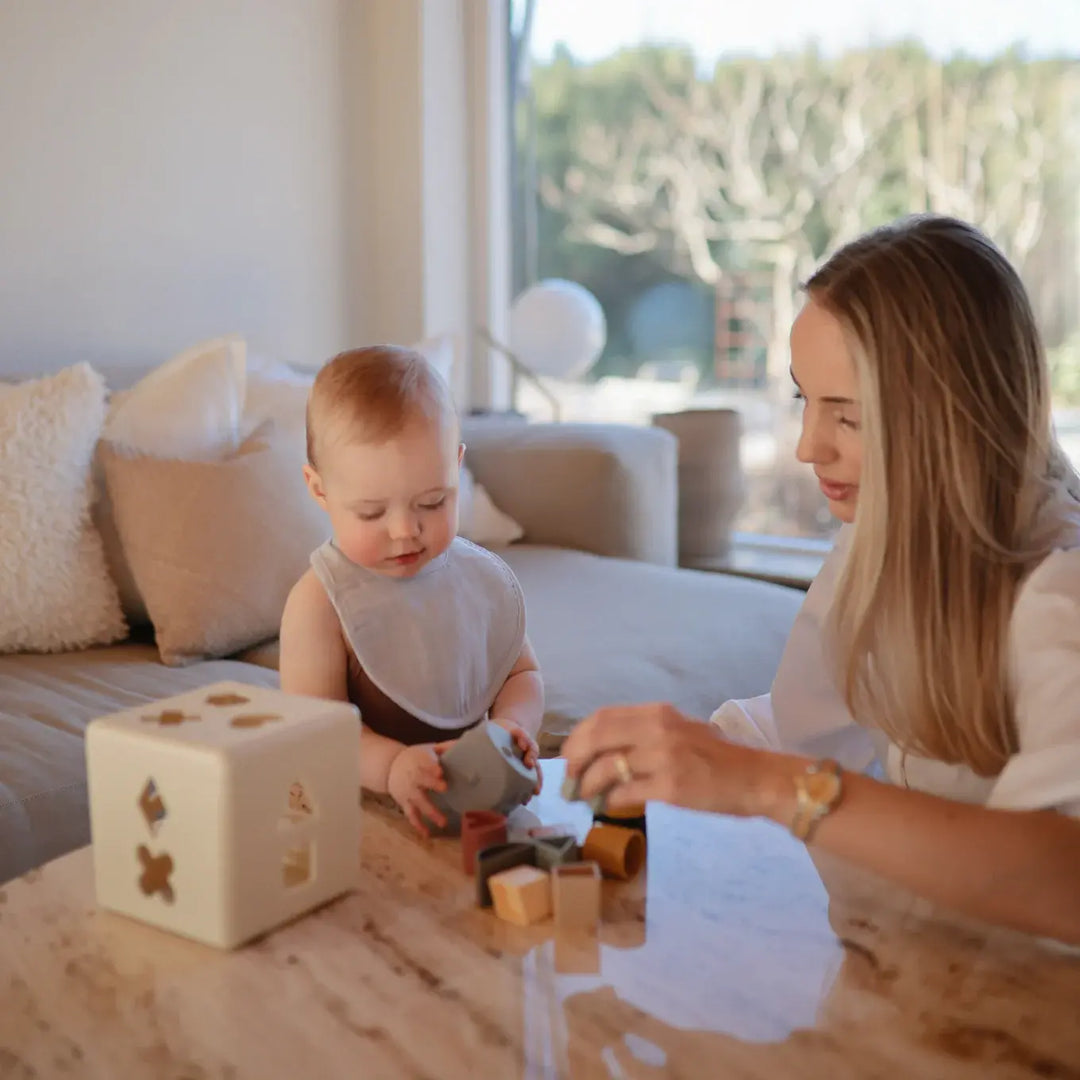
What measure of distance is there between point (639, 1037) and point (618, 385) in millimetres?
3238

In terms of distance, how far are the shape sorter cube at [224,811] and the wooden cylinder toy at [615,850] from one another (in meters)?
0.19

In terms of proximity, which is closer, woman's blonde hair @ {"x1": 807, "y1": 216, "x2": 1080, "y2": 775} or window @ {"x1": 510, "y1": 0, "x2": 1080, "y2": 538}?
woman's blonde hair @ {"x1": 807, "y1": 216, "x2": 1080, "y2": 775}

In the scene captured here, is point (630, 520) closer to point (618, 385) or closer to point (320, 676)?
point (618, 385)

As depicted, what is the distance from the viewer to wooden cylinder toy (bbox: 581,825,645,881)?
1018mm

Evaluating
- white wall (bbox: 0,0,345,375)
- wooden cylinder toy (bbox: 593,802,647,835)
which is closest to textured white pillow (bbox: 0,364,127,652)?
white wall (bbox: 0,0,345,375)

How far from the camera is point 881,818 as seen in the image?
919 mm

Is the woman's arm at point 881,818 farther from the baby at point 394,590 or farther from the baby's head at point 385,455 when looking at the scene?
the baby's head at point 385,455

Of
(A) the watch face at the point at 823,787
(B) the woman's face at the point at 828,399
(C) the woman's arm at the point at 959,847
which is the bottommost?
(C) the woman's arm at the point at 959,847

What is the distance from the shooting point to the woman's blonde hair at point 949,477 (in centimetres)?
100

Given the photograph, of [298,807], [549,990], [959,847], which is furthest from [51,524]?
[959,847]

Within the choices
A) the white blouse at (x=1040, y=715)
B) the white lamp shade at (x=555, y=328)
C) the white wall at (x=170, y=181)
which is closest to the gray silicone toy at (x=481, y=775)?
the white blouse at (x=1040, y=715)

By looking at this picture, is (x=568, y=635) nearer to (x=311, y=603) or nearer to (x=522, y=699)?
(x=522, y=699)

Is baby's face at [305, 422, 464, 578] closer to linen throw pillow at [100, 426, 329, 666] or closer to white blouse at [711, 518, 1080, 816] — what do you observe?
white blouse at [711, 518, 1080, 816]

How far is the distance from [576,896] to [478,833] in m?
0.12
